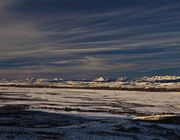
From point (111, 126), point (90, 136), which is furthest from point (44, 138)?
point (111, 126)

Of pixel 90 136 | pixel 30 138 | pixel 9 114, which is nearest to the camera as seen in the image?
pixel 30 138

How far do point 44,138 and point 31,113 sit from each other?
822 inches

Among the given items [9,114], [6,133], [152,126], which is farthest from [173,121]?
[6,133]

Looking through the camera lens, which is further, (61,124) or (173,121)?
(173,121)

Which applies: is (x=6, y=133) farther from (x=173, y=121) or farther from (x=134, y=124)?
(x=173, y=121)

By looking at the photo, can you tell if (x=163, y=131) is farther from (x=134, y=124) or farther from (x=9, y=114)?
(x=9, y=114)

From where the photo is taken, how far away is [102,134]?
32.9 meters

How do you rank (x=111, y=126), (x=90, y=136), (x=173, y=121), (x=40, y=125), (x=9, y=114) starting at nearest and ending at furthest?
(x=90, y=136) → (x=111, y=126) → (x=40, y=125) → (x=173, y=121) → (x=9, y=114)

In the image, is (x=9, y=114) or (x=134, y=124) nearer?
(x=134, y=124)

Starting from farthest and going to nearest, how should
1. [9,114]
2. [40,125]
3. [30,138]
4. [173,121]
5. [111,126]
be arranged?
1. [9,114]
2. [173,121]
3. [40,125]
4. [111,126]
5. [30,138]

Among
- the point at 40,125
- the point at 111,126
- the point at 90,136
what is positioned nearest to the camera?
the point at 90,136

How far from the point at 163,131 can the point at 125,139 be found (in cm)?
682

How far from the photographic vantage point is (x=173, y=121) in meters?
44.5

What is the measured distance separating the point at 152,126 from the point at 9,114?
1635 centimetres
